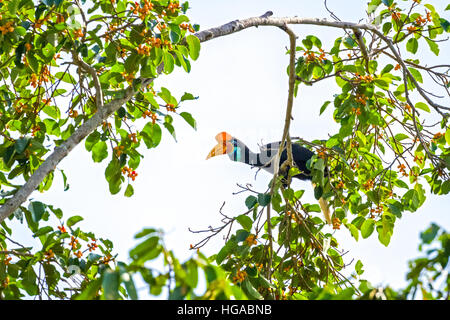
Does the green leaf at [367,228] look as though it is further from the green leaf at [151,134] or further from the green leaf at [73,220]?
the green leaf at [73,220]

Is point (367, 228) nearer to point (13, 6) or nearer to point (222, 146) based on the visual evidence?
point (13, 6)

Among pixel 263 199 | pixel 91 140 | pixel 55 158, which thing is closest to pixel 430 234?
pixel 263 199

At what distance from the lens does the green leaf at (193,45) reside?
10.6ft

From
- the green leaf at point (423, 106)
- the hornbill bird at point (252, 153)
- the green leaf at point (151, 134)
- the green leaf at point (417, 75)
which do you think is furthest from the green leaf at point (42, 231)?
the hornbill bird at point (252, 153)

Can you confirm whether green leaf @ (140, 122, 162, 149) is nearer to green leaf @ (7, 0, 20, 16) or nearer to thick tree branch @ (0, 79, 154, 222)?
thick tree branch @ (0, 79, 154, 222)

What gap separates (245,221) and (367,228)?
81 cm

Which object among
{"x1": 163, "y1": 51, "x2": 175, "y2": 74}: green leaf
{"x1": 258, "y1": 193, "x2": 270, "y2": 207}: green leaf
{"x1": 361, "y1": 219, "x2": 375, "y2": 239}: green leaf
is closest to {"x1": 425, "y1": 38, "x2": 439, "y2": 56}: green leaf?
{"x1": 361, "y1": 219, "x2": 375, "y2": 239}: green leaf

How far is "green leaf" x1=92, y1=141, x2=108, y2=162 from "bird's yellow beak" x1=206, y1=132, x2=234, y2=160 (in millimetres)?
2114

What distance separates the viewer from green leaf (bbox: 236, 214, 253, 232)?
327 cm

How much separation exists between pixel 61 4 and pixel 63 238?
3.60 ft

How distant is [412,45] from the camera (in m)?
4.07
